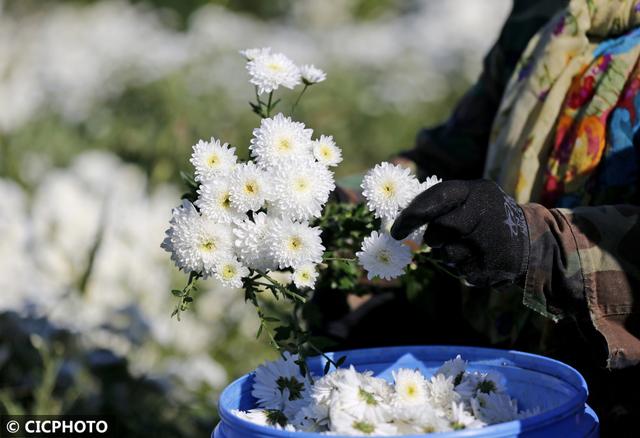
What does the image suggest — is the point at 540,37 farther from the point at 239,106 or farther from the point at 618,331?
the point at 239,106

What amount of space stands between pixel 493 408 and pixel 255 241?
0.33 meters

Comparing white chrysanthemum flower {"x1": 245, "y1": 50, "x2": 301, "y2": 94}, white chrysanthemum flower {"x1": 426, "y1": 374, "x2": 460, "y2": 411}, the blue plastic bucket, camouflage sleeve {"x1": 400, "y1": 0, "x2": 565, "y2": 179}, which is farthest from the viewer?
camouflage sleeve {"x1": 400, "y1": 0, "x2": 565, "y2": 179}

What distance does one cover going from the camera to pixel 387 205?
1.04m

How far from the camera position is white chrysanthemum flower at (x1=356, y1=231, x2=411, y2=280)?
105 cm

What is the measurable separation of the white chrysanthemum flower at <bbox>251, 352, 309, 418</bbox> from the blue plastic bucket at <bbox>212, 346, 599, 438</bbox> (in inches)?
1.1

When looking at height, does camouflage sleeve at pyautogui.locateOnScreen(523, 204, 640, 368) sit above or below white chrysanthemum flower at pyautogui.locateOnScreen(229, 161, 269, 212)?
below

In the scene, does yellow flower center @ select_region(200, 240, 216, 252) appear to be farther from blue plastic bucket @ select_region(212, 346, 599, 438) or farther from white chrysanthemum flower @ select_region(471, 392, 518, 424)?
white chrysanthemum flower @ select_region(471, 392, 518, 424)

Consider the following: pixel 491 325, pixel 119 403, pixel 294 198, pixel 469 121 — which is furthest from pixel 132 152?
pixel 294 198

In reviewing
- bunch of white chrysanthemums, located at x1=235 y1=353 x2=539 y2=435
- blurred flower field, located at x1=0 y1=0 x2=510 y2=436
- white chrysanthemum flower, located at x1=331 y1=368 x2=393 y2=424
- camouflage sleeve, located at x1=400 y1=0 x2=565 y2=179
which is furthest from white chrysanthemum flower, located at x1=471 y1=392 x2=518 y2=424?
blurred flower field, located at x1=0 y1=0 x2=510 y2=436

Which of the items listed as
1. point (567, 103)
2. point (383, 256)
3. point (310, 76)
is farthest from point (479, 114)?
point (383, 256)

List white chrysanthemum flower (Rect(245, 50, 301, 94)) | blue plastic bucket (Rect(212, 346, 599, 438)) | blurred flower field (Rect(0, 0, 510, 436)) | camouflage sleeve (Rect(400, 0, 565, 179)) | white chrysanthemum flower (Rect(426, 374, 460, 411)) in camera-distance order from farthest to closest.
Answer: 1. blurred flower field (Rect(0, 0, 510, 436))
2. camouflage sleeve (Rect(400, 0, 565, 179))
3. white chrysanthemum flower (Rect(245, 50, 301, 94))
4. white chrysanthemum flower (Rect(426, 374, 460, 411))
5. blue plastic bucket (Rect(212, 346, 599, 438))

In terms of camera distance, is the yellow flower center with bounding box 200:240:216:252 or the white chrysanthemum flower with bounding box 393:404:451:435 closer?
the white chrysanthemum flower with bounding box 393:404:451:435

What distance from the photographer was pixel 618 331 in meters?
1.09

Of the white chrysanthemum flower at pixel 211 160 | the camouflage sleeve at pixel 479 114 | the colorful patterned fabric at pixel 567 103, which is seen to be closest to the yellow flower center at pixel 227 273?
the white chrysanthemum flower at pixel 211 160
